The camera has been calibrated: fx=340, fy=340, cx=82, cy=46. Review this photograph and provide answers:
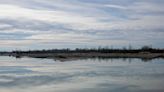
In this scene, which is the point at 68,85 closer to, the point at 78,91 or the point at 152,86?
the point at 78,91

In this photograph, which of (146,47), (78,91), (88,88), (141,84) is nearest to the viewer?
(78,91)

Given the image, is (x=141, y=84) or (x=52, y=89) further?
(x=141, y=84)

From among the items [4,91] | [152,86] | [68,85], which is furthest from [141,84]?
[4,91]

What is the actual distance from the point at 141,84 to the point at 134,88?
2.40 meters

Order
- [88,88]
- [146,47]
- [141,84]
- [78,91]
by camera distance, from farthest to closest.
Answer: [146,47] → [141,84] → [88,88] → [78,91]

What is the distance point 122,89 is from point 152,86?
2.68 m

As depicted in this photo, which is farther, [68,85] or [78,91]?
[68,85]

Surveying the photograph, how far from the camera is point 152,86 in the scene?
2459cm

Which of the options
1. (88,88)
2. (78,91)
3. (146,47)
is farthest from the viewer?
(146,47)

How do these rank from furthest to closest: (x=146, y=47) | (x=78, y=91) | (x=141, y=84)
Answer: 1. (x=146, y=47)
2. (x=141, y=84)
3. (x=78, y=91)

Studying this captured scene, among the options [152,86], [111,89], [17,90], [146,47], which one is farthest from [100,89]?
[146,47]

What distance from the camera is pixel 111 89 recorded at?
23.4 m

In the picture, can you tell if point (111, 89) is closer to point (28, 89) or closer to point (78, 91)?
point (78, 91)

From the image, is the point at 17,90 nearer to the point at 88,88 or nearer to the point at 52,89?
the point at 52,89
